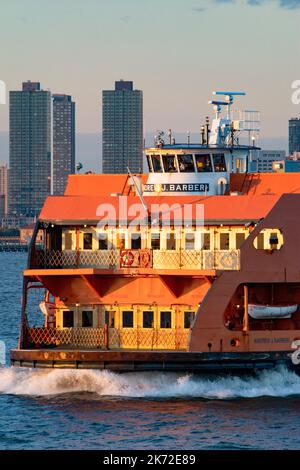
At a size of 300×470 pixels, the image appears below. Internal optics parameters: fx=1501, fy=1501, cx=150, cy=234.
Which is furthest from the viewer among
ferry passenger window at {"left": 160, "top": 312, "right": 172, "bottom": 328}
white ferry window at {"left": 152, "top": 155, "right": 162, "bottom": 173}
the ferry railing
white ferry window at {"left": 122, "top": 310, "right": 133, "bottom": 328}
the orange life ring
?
white ferry window at {"left": 152, "top": 155, "right": 162, "bottom": 173}

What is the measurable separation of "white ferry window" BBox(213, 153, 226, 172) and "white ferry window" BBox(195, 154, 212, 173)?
0.59 feet

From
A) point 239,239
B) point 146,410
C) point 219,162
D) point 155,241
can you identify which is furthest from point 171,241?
point 146,410

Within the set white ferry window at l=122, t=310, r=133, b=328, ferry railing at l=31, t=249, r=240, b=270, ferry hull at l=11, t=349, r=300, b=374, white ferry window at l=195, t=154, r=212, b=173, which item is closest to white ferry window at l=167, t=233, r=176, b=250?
ferry railing at l=31, t=249, r=240, b=270

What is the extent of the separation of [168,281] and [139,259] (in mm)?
1004

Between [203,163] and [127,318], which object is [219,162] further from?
[127,318]

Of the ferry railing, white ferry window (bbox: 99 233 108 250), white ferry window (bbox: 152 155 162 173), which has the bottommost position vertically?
the ferry railing

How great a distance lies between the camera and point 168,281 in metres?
40.2

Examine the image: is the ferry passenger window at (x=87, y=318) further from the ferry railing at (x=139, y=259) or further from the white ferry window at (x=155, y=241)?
the white ferry window at (x=155, y=241)

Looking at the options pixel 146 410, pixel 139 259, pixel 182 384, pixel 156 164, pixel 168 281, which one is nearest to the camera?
pixel 146 410

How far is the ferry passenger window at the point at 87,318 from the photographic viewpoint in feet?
136

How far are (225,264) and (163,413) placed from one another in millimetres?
4508

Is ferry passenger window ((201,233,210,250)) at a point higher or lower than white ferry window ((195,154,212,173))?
lower

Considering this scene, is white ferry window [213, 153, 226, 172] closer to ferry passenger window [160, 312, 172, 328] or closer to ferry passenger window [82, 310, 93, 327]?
ferry passenger window [160, 312, 172, 328]

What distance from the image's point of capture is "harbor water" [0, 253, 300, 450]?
3497cm
